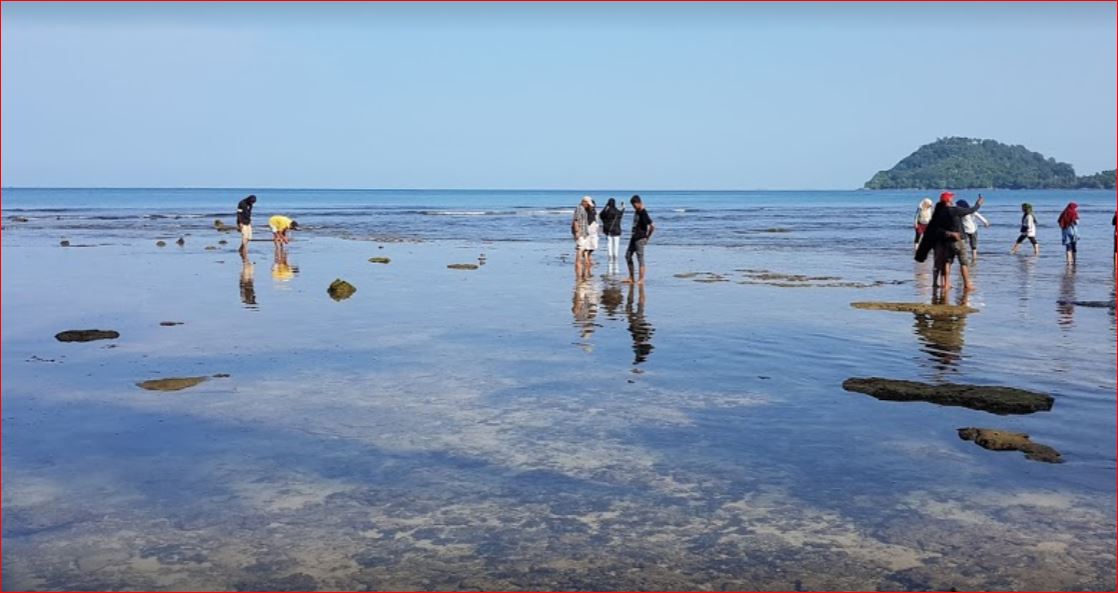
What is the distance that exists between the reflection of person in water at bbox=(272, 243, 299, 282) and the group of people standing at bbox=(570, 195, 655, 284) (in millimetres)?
7197

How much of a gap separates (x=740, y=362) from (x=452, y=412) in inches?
165

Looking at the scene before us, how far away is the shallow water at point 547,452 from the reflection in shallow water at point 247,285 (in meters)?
1.12

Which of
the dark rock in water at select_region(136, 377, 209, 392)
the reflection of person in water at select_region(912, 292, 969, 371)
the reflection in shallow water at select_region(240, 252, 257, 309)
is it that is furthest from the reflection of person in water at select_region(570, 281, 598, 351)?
the reflection in shallow water at select_region(240, 252, 257, 309)

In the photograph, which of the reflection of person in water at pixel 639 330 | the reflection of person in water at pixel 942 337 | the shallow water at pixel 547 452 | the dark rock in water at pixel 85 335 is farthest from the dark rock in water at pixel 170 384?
the reflection of person in water at pixel 942 337

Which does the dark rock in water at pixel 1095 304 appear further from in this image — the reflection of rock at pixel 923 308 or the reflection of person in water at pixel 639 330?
the reflection of person in water at pixel 639 330

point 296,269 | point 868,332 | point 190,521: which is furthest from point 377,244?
point 190,521

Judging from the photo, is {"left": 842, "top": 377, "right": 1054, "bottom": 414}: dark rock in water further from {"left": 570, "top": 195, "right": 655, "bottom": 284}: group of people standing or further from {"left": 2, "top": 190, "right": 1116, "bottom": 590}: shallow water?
{"left": 570, "top": 195, "right": 655, "bottom": 284}: group of people standing

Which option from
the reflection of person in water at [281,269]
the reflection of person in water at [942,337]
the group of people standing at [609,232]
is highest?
the group of people standing at [609,232]

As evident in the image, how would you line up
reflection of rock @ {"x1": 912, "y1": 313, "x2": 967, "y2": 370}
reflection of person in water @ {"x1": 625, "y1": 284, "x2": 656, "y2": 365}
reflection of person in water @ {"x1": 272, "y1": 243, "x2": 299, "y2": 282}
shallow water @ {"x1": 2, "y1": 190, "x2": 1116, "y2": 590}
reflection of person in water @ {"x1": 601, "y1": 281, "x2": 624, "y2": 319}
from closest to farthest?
1. shallow water @ {"x1": 2, "y1": 190, "x2": 1116, "y2": 590}
2. reflection of rock @ {"x1": 912, "y1": 313, "x2": 967, "y2": 370}
3. reflection of person in water @ {"x1": 625, "y1": 284, "x2": 656, "y2": 365}
4. reflection of person in water @ {"x1": 601, "y1": 281, "x2": 624, "y2": 319}
5. reflection of person in water @ {"x1": 272, "y1": 243, "x2": 299, "y2": 282}

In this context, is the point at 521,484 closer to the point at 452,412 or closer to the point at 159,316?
the point at 452,412

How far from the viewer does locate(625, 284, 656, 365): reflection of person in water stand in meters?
12.5

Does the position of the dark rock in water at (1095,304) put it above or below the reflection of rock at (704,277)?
below

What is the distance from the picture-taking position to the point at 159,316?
1647 cm

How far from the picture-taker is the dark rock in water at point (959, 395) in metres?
9.40
